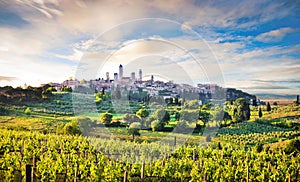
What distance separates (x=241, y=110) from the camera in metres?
15.6

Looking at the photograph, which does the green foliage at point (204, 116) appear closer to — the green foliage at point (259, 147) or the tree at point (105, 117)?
the green foliage at point (259, 147)

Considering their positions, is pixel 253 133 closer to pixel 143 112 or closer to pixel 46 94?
pixel 143 112

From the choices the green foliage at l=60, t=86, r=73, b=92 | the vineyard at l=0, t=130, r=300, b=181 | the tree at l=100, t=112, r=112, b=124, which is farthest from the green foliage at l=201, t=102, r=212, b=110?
the green foliage at l=60, t=86, r=73, b=92

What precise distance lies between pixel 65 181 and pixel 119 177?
1414mm

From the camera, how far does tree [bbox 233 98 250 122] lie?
15.4m

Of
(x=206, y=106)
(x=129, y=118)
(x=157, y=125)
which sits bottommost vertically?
(x=157, y=125)

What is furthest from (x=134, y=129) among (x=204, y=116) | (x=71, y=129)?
(x=204, y=116)

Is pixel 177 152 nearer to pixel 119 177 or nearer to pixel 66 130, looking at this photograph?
pixel 119 177

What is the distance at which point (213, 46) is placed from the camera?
14820 mm

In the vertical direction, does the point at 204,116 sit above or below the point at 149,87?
below

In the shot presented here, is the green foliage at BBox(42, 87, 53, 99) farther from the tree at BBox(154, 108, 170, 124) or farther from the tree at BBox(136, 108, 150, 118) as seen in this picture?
the tree at BBox(154, 108, 170, 124)

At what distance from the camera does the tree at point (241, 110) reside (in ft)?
50.4

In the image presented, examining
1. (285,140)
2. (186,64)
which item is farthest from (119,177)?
(285,140)

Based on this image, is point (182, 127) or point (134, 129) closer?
point (134, 129)
